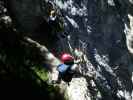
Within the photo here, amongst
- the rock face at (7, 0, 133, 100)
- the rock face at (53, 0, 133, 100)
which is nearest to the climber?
the rock face at (7, 0, 133, 100)

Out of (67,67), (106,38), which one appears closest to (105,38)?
(106,38)

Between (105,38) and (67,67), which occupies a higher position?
(67,67)

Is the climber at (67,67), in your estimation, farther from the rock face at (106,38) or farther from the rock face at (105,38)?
the rock face at (106,38)

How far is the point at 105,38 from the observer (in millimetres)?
29516

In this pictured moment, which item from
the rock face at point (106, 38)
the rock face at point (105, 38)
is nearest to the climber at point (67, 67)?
the rock face at point (105, 38)

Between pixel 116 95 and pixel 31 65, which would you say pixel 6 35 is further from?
pixel 116 95

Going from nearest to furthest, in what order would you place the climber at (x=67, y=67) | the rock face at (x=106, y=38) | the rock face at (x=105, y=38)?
the climber at (x=67, y=67) → the rock face at (x=105, y=38) → the rock face at (x=106, y=38)

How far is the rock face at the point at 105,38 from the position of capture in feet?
83.9

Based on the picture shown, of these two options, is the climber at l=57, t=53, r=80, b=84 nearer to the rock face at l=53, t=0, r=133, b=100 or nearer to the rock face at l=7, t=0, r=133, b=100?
the rock face at l=7, t=0, r=133, b=100

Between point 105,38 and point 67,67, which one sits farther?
point 105,38

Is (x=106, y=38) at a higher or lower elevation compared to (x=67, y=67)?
lower

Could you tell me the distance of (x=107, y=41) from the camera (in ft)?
97.7

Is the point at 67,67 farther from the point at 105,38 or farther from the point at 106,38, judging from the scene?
the point at 106,38

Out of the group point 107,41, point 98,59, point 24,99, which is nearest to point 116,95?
point 98,59
